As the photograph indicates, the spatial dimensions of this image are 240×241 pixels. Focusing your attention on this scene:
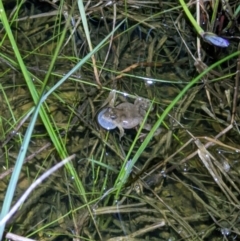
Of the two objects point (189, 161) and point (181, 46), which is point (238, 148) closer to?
point (189, 161)

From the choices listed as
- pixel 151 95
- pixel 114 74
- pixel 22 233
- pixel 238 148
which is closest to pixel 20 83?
pixel 114 74

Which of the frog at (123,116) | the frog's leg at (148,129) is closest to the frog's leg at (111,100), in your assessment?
the frog at (123,116)

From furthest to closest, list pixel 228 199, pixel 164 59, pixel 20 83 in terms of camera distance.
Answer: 1. pixel 164 59
2. pixel 20 83
3. pixel 228 199

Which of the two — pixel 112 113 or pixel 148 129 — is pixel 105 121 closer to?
pixel 112 113

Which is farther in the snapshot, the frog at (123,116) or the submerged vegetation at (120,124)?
the frog at (123,116)

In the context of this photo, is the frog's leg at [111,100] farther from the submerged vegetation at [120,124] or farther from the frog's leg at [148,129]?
the frog's leg at [148,129]

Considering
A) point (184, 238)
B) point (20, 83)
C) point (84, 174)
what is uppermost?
point (20, 83)

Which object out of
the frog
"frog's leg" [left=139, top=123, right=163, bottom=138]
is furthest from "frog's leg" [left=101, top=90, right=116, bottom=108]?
"frog's leg" [left=139, top=123, right=163, bottom=138]

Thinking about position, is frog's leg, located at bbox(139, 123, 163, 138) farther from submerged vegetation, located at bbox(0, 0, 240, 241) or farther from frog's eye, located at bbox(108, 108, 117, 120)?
frog's eye, located at bbox(108, 108, 117, 120)
